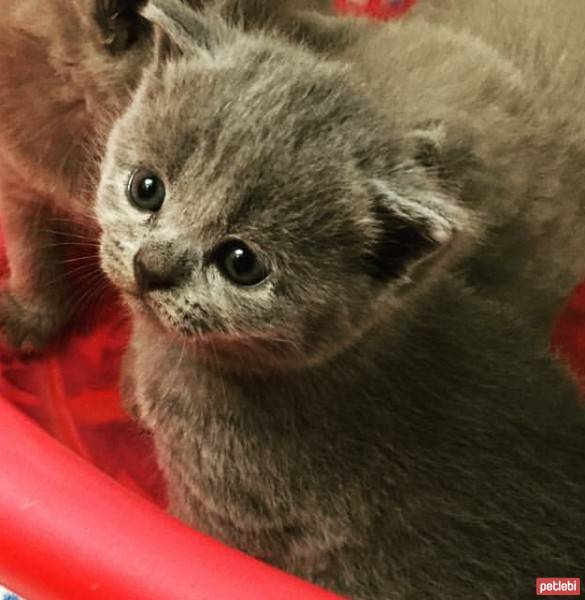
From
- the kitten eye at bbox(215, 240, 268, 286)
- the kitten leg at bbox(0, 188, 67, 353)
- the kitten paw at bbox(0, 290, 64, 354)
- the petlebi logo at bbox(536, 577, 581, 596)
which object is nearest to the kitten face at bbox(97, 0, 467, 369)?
the kitten eye at bbox(215, 240, 268, 286)

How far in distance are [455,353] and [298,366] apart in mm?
179

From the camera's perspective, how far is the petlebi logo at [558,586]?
854 mm

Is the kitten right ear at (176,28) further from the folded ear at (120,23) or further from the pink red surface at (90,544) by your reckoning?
the pink red surface at (90,544)

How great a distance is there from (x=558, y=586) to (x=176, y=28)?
622 millimetres

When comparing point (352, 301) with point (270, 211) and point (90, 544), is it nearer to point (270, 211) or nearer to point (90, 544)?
point (270, 211)

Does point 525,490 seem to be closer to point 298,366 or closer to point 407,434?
point 407,434

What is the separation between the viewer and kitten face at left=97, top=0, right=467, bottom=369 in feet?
2.38

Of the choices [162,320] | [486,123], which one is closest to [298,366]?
[162,320]

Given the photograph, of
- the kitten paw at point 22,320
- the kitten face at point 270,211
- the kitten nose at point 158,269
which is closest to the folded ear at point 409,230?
the kitten face at point 270,211

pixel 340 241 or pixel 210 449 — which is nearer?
pixel 340 241

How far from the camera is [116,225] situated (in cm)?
79

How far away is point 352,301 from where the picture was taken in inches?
30.1

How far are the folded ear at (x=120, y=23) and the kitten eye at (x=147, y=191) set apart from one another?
0.64ft

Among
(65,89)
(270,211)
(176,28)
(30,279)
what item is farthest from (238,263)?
(30,279)
